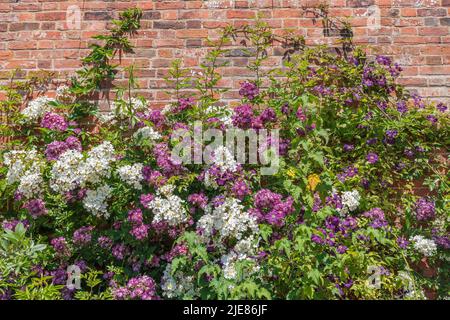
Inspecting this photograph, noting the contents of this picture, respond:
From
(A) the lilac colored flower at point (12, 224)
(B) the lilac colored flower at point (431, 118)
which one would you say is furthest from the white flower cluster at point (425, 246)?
(A) the lilac colored flower at point (12, 224)

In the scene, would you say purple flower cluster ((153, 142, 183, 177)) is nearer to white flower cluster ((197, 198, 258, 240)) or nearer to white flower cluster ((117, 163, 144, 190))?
white flower cluster ((117, 163, 144, 190))

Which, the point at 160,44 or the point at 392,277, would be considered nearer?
the point at 392,277

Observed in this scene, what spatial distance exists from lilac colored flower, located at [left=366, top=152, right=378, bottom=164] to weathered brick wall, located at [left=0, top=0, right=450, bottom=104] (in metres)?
0.70

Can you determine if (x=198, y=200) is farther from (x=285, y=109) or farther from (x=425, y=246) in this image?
(x=425, y=246)

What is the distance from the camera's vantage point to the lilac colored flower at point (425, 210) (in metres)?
3.48

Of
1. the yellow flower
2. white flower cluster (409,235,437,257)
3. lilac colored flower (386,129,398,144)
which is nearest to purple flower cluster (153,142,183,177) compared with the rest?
the yellow flower

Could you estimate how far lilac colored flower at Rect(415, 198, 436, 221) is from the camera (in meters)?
3.48

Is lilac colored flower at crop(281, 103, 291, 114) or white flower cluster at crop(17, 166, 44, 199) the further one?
lilac colored flower at crop(281, 103, 291, 114)

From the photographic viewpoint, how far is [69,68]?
12.9 feet

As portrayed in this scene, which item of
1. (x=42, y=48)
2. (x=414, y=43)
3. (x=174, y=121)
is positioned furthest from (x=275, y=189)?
(x=42, y=48)

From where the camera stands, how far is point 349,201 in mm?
3359

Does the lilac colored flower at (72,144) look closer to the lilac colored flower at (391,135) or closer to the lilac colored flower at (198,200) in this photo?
the lilac colored flower at (198,200)
